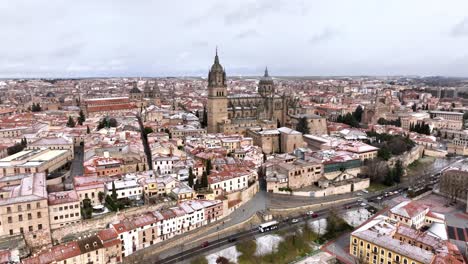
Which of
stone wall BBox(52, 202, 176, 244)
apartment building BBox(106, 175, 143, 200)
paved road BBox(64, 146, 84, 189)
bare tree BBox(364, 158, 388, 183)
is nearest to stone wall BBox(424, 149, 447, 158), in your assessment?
bare tree BBox(364, 158, 388, 183)

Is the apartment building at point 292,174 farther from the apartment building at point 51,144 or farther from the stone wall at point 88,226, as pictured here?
the apartment building at point 51,144

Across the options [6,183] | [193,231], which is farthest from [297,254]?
[6,183]

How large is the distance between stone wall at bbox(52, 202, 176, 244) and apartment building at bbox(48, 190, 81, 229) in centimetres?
47

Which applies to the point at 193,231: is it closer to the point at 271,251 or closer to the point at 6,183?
the point at 271,251

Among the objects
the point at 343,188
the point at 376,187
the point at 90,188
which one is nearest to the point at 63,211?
the point at 90,188

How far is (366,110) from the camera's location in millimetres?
77938

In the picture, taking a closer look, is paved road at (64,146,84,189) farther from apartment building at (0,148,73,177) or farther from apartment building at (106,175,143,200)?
apartment building at (106,175,143,200)

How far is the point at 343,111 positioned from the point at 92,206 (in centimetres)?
6949

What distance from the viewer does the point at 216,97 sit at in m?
58.2

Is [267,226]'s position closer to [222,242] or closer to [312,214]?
[222,242]

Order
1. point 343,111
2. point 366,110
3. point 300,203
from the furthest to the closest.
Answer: point 343,111
point 366,110
point 300,203

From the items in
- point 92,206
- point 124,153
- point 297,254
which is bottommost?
point 297,254

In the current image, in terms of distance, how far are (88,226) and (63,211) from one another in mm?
2272

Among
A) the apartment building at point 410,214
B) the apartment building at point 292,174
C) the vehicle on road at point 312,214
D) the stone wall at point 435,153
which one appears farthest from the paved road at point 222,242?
the stone wall at point 435,153
